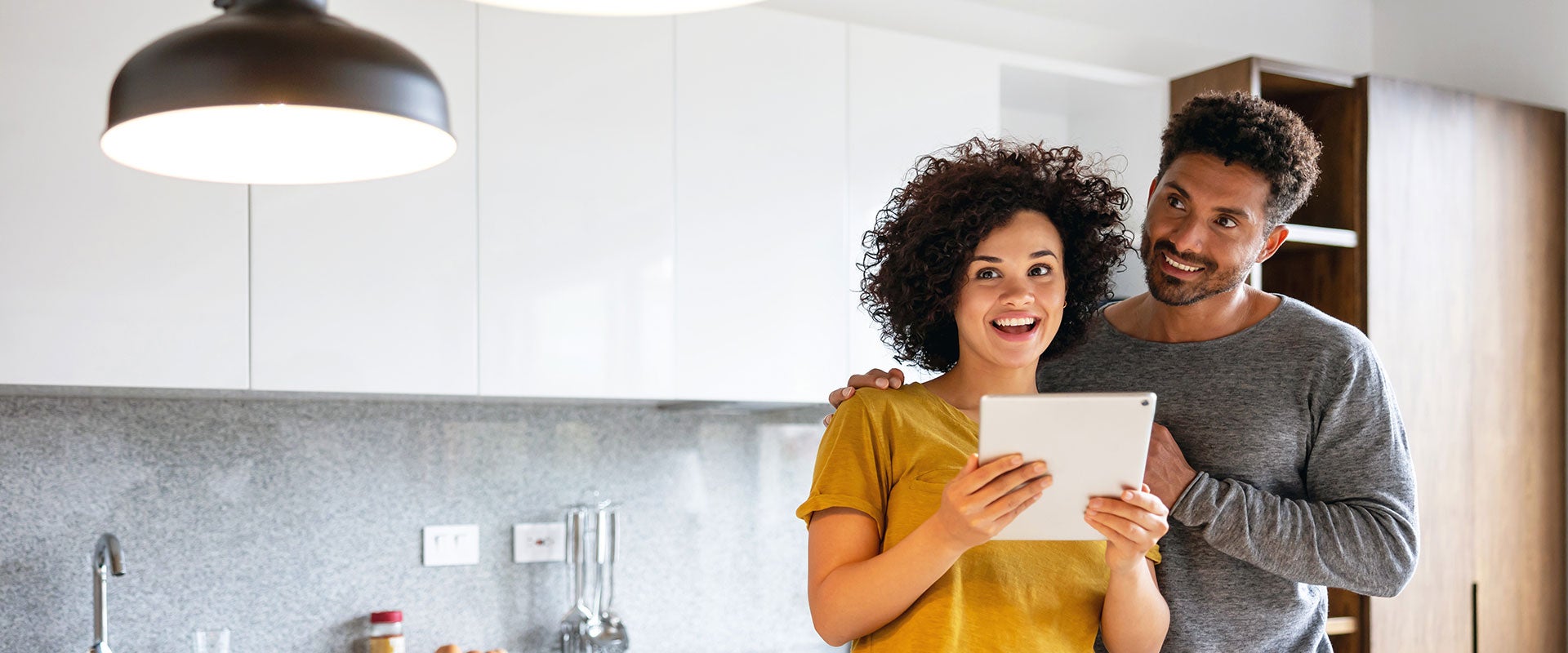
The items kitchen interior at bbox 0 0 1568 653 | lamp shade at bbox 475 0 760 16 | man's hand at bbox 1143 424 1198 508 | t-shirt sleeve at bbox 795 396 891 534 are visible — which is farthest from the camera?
kitchen interior at bbox 0 0 1568 653

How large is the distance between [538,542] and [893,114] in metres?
1.13

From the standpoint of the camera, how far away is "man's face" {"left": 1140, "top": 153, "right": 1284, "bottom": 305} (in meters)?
1.69

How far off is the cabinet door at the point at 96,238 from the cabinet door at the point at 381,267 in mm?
55

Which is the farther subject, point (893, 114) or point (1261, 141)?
point (893, 114)

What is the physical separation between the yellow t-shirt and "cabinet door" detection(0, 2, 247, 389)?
1187mm

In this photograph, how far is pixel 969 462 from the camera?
3.89 feet

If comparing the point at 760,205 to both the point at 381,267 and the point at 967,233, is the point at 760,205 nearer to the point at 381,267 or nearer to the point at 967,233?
the point at 381,267

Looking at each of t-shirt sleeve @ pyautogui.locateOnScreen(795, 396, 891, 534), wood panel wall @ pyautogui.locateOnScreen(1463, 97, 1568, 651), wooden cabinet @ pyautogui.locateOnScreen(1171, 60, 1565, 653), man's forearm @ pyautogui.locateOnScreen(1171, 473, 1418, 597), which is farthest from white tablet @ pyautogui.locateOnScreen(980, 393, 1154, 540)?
wood panel wall @ pyautogui.locateOnScreen(1463, 97, 1568, 651)

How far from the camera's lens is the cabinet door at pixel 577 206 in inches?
90.0

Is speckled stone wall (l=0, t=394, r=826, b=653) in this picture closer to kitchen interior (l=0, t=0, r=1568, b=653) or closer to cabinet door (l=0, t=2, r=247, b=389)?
kitchen interior (l=0, t=0, r=1568, b=653)

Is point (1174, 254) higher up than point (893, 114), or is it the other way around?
point (893, 114)

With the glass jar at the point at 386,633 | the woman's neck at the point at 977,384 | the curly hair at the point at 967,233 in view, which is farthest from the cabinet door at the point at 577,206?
the woman's neck at the point at 977,384

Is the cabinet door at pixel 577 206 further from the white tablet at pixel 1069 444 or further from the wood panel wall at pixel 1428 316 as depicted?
the wood panel wall at pixel 1428 316

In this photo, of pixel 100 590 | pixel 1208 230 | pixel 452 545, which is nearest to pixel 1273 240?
pixel 1208 230
